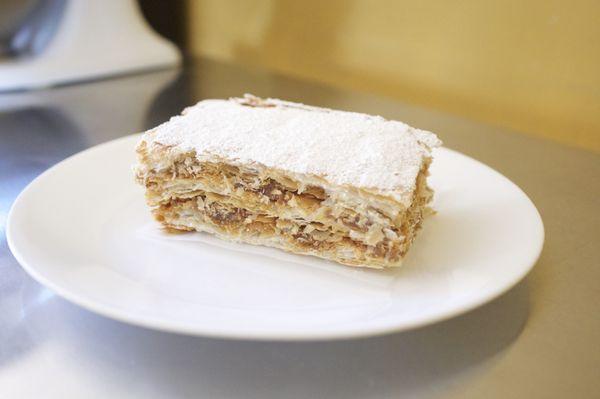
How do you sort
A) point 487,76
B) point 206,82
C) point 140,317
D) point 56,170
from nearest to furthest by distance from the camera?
1. point 140,317
2. point 56,170
3. point 487,76
4. point 206,82

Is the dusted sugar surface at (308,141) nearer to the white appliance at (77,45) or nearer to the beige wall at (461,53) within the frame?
the beige wall at (461,53)

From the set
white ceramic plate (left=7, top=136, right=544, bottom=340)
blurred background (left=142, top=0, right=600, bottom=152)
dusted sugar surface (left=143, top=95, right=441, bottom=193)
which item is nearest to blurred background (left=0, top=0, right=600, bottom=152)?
blurred background (left=142, top=0, right=600, bottom=152)

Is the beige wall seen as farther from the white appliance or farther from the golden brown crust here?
the golden brown crust

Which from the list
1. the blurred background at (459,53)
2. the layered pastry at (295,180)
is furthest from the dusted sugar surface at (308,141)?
the blurred background at (459,53)

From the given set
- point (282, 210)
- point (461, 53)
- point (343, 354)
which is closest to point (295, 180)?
point (282, 210)

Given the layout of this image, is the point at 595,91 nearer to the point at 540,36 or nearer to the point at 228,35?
the point at 540,36

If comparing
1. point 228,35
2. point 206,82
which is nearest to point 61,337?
point 206,82
